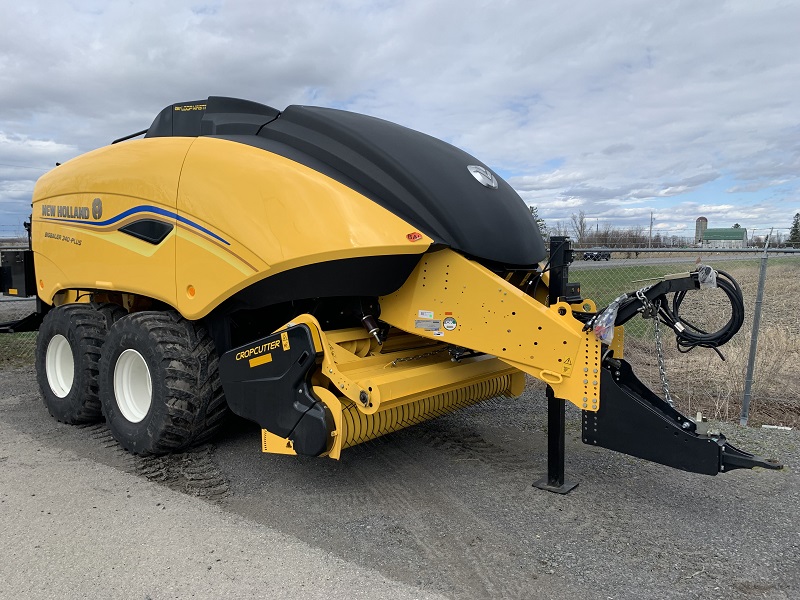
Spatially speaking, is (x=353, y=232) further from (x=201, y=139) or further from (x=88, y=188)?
(x=88, y=188)

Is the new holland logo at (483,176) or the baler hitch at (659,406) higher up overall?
the new holland logo at (483,176)

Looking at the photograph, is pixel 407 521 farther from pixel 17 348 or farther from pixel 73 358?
pixel 17 348

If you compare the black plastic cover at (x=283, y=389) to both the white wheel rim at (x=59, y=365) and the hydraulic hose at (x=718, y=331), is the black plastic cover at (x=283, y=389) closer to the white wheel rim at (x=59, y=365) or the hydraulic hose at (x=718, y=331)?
the hydraulic hose at (x=718, y=331)

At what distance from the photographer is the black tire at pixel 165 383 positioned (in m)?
4.38

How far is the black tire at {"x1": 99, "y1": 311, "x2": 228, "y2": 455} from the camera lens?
14.4ft

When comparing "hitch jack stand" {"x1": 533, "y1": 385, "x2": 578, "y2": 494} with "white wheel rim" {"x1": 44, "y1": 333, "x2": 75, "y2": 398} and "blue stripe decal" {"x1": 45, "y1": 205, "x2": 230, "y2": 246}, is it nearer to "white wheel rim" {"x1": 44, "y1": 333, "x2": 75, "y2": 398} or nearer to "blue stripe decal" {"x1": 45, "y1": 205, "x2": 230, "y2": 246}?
"blue stripe decal" {"x1": 45, "y1": 205, "x2": 230, "y2": 246}

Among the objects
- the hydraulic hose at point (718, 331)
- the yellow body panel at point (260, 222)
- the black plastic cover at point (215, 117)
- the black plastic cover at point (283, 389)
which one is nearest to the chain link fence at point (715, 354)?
the hydraulic hose at point (718, 331)

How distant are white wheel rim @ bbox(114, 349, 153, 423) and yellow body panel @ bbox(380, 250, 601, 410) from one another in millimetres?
2108

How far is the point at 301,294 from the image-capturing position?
393 cm

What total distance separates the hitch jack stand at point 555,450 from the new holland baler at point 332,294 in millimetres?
13

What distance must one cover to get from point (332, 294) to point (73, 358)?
2.81 m

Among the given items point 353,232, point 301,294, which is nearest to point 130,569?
point 301,294

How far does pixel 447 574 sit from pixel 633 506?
1.36 meters

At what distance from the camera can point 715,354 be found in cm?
715
